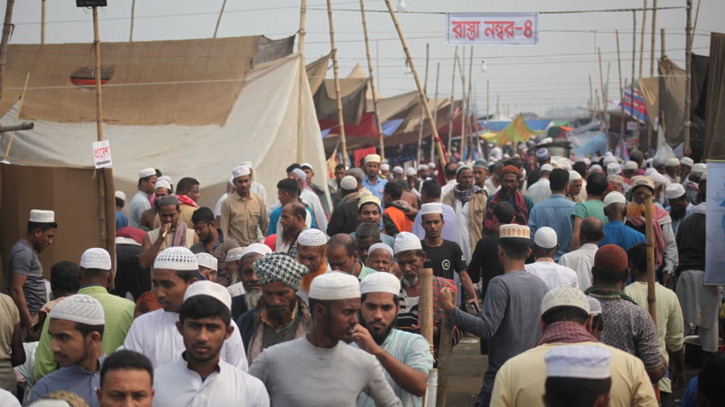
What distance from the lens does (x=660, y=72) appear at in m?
19.9

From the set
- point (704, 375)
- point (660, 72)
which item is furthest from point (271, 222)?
point (660, 72)

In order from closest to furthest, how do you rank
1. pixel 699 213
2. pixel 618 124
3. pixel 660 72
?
pixel 699 213, pixel 660 72, pixel 618 124

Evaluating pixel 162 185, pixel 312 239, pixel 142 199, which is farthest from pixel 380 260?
pixel 142 199

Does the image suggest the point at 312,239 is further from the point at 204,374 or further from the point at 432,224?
the point at 204,374

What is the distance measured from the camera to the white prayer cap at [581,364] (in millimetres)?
2871

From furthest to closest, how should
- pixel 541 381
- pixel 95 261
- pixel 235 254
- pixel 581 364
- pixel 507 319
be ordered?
pixel 235 254 < pixel 95 261 < pixel 507 319 < pixel 541 381 < pixel 581 364

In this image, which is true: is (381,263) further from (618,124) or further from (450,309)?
(618,124)

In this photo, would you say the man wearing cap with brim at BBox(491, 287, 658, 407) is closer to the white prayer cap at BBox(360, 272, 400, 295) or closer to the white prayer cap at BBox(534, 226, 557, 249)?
the white prayer cap at BBox(360, 272, 400, 295)

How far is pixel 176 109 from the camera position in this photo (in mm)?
16016

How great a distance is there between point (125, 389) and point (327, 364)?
0.83 meters

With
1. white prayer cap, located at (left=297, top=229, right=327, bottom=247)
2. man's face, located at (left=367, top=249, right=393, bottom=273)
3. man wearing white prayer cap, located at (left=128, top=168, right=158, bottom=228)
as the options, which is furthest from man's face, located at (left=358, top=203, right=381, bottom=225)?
man wearing white prayer cap, located at (left=128, top=168, right=158, bottom=228)

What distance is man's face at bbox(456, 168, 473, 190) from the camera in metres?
10.2

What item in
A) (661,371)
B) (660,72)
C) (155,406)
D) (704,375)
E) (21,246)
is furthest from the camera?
(660,72)

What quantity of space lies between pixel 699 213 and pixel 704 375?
5715mm
